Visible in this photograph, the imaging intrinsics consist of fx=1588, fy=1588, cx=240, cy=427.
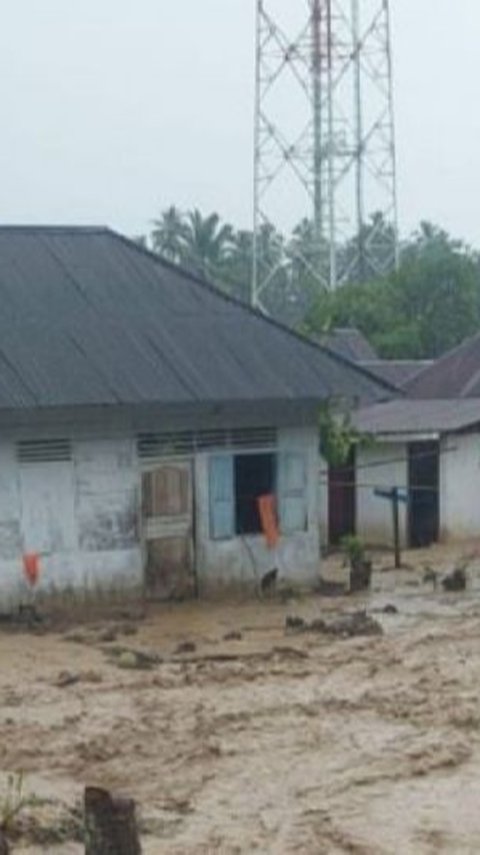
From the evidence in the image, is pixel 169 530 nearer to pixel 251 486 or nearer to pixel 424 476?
pixel 251 486

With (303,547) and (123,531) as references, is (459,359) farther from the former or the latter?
(123,531)

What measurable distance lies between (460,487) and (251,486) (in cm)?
725

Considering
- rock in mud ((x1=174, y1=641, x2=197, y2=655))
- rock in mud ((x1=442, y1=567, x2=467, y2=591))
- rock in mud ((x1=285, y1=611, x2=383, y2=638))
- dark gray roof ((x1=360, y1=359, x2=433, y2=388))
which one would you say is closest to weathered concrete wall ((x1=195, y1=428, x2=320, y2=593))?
rock in mud ((x1=442, y1=567, x2=467, y2=591))

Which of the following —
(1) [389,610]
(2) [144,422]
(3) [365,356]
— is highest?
(3) [365,356]

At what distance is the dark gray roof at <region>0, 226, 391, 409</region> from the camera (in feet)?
55.7

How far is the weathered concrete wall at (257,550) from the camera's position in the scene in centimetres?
1808

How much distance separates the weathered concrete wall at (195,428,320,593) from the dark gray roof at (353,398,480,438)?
543 cm

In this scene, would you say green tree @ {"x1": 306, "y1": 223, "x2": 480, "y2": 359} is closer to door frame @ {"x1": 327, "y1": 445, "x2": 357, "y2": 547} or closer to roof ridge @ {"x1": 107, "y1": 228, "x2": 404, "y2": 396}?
door frame @ {"x1": 327, "y1": 445, "x2": 357, "y2": 547}

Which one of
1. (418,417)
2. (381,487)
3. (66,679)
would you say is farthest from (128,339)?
(418,417)

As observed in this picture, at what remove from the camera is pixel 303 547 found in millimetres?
18953

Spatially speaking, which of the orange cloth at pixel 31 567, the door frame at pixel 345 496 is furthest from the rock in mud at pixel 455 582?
the door frame at pixel 345 496

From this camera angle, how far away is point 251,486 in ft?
61.4

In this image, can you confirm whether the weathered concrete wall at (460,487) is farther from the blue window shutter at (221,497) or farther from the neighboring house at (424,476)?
the blue window shutter at (221,497)

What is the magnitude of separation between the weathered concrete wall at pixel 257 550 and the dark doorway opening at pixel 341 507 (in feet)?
19.8
